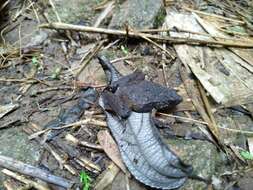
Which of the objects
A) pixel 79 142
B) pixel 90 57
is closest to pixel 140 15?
pixel 90 57

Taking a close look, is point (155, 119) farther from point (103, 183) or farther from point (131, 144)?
point (103, 183)

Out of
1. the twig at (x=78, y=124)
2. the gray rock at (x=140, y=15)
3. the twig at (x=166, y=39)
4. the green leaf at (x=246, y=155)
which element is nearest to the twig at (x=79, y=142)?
the twig at (x=78, y=124)

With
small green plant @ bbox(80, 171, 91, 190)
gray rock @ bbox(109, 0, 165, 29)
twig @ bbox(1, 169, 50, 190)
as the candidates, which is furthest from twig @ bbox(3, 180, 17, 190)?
gray rock @ bbox(109, 0, 165, 29)

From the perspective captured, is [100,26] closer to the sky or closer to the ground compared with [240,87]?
closer to the sky

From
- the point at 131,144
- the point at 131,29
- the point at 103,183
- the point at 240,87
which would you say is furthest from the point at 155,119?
the point at 131,29

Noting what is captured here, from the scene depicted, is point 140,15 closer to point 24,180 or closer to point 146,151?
point 146,151

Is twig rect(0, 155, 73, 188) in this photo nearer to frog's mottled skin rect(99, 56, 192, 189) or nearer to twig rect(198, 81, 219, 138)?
frog's mottled skin rect(99, 56, 192, 189)
